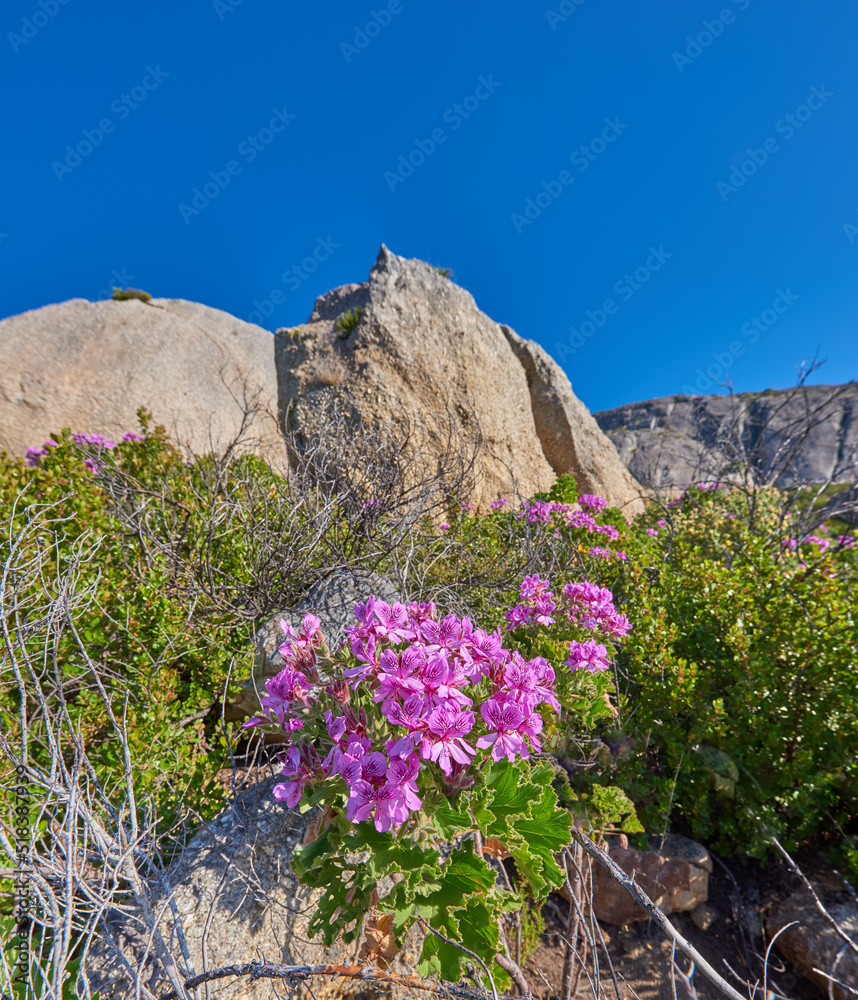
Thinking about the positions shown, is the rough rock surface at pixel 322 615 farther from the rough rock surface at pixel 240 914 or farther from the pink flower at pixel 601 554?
the pink flower at pixel 601 554

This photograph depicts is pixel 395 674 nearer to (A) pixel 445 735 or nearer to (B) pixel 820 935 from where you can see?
(A) pixel 445 735

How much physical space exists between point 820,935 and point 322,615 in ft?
10.9

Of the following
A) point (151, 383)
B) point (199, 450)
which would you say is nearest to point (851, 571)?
point (199, 450)

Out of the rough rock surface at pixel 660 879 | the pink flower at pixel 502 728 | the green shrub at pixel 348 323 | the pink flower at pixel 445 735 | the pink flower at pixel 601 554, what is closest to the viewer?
the pink flower at pixel 445 735

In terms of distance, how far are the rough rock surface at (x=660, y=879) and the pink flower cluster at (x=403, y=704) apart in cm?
198

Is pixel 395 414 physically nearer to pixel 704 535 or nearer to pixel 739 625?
pixel 704 535

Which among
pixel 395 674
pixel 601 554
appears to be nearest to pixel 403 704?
pixel 395 674

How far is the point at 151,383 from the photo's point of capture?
11656 mm

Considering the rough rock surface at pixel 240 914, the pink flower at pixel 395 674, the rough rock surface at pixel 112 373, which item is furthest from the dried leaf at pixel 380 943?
the rough rock surface at pixel 112 373

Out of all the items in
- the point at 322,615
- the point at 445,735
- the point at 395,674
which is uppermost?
the point at 322,615

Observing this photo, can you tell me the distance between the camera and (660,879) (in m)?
2.64

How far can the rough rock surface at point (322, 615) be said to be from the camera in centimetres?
309

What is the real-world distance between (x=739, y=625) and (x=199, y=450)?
37.6 feet

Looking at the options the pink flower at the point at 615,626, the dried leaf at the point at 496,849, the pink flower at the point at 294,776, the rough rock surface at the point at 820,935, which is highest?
the pink flower at the point at 615,626
